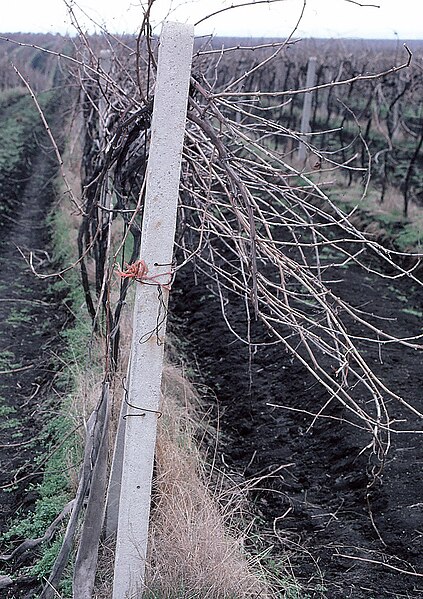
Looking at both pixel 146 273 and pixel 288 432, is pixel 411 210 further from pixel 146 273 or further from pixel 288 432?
pixel 146 273

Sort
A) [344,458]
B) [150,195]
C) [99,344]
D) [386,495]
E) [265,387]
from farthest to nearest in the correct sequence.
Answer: [265,387], [99,344], [344,458], [386,495], [150,195]

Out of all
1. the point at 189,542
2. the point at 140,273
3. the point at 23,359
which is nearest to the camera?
the point at 140,273

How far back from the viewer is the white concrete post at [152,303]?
7.28ft

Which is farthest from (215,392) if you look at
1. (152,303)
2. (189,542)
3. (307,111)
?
(307,111)

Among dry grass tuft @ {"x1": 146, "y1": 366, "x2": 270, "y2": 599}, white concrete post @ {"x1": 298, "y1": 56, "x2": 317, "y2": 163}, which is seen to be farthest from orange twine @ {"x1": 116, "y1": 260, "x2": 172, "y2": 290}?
white concrete post @ {"x1": 298, "y1": 56, "x2": 317, "y2": 163}

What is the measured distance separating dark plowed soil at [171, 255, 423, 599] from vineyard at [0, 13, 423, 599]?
0.01 meters

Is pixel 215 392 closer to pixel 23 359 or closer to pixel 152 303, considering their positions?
pixel 23 359

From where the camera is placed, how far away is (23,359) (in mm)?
5875

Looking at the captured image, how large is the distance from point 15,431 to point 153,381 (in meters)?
2.52

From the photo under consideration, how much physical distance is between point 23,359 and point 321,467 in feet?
8.64

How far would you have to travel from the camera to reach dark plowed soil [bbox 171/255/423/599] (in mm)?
3486

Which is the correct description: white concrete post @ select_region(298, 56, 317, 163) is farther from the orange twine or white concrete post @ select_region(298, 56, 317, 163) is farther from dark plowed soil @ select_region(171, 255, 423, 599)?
the orange twine

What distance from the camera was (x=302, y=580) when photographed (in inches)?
133

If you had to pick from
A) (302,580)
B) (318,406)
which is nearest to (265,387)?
(318,406)
